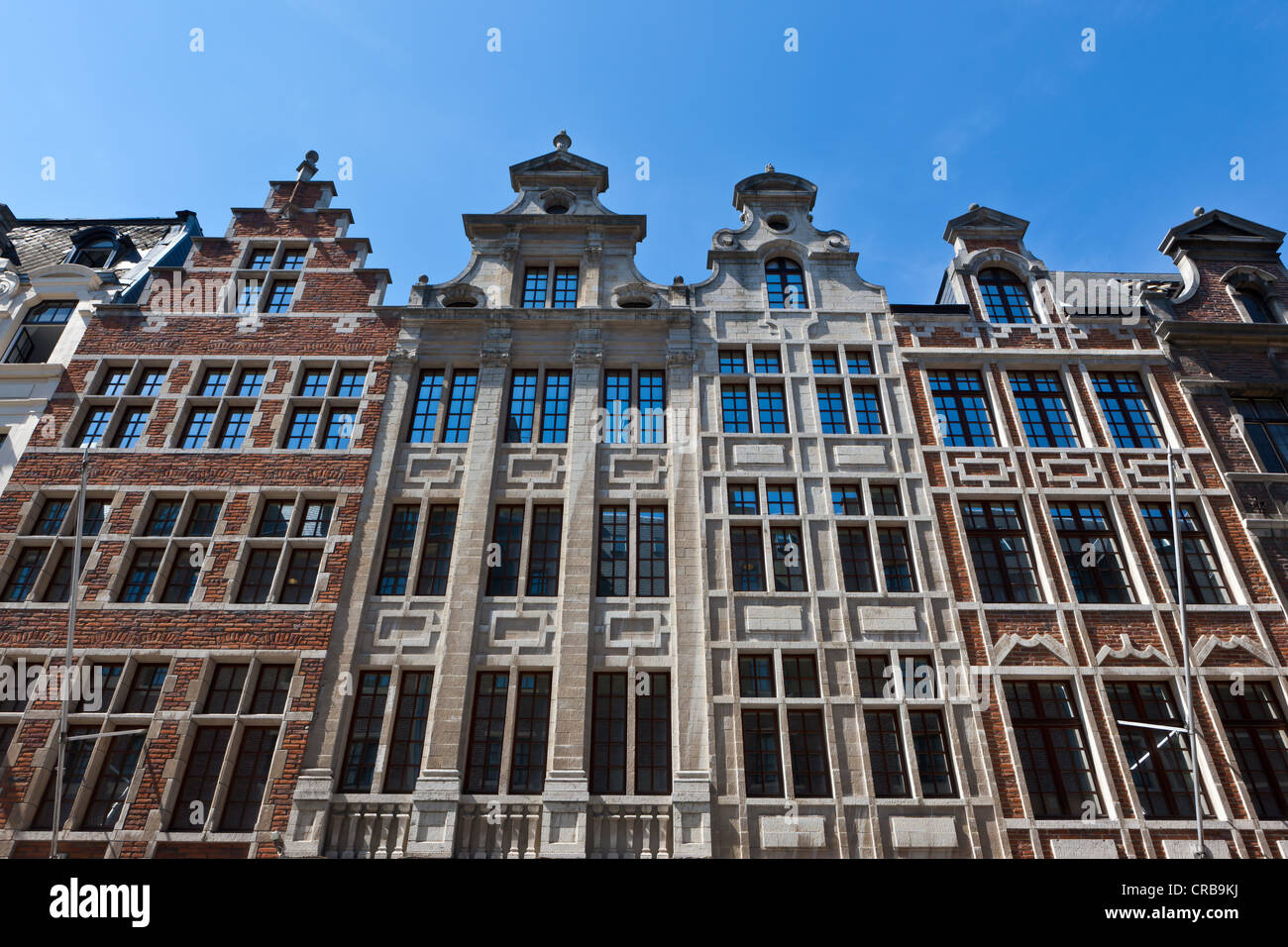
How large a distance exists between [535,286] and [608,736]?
1257cm

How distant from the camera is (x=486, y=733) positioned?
52.5 feet

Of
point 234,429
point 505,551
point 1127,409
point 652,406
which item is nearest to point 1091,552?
point 1127,409

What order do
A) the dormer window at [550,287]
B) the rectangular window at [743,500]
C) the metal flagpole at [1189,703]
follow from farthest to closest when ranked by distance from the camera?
the dormer window at [550,287], the rectangular window at [743,500], the metal flagpole at [1189,703]

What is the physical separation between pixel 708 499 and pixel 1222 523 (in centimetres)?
1174

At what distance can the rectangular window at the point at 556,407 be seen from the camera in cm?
2003

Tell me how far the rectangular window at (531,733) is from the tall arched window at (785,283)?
1195 cm

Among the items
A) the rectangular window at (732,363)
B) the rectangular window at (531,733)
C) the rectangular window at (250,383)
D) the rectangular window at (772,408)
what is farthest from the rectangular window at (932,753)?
the rectangular window at (250,383)

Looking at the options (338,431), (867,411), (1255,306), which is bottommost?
(338,431)

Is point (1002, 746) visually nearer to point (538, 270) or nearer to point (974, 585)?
point (974, 585)

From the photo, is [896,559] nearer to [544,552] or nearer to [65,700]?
[544,552]

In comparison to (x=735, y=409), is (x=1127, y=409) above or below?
above

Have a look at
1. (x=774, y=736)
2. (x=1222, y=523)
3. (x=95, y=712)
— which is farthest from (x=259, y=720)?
(x=1222, y=523)

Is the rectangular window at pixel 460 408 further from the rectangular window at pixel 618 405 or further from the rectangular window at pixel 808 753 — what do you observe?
the rectangular window at pixel 808 753

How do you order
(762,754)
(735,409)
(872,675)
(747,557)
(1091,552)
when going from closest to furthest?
(762,754) < (872,675) < (747,557) < (1091,552) < (735,409)
